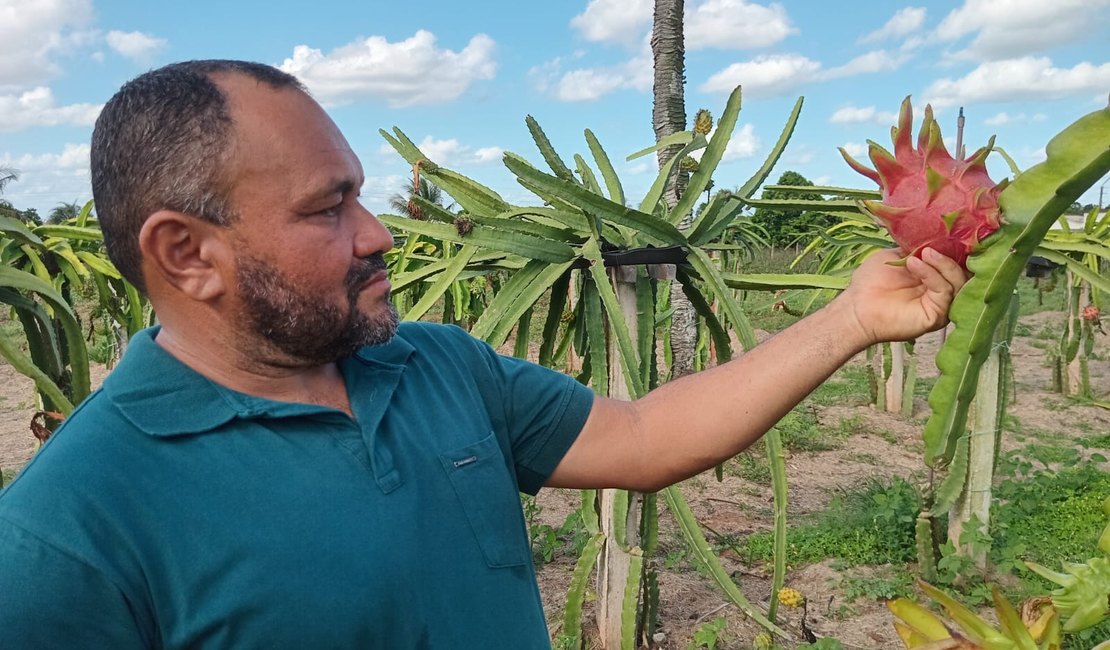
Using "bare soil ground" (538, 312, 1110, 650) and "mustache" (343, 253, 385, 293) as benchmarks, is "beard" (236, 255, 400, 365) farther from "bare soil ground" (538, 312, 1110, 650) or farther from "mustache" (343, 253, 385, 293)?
"bare soil ground" (538, 312, 1110, 650)

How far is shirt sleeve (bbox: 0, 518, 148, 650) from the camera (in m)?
0.80

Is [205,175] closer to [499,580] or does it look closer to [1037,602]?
[499,580]

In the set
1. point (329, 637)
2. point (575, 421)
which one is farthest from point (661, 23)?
point (329, 637)

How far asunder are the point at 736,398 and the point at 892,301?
0.29 metres

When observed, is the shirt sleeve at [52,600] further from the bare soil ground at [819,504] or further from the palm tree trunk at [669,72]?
the palm tree trunk at [669,72]

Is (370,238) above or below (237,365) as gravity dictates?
above

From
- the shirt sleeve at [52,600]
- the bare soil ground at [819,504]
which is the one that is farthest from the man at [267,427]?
the bare soil ground at [819,504]

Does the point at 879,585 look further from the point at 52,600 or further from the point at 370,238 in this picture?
the point at 52,600

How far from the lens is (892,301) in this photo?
104 centimetres

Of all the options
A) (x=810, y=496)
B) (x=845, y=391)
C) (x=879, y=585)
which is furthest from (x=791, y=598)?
(x=845, y=391)

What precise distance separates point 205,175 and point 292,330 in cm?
20

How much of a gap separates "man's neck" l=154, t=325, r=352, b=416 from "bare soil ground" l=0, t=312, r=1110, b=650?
1.91 ft

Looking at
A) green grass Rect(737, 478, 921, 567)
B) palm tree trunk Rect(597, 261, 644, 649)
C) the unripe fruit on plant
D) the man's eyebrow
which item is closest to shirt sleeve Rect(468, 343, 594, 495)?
the man's eyebrow

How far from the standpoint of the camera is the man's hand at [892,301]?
3.19ft
